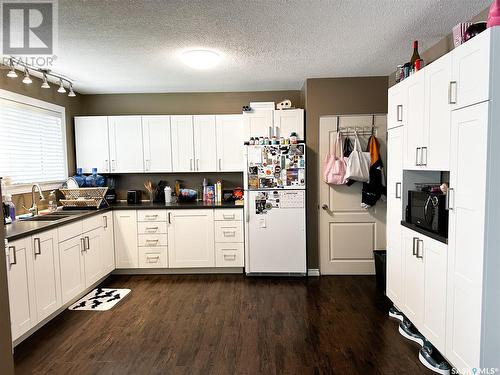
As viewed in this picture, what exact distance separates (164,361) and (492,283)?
2193 mm

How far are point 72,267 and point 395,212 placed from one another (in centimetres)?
323

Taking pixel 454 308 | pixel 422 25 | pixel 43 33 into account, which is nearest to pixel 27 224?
pixel 43 33

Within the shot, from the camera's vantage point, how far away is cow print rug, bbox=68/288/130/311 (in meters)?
3.29

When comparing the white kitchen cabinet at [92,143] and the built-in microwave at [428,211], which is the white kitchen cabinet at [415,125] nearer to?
the built-in microwave at [428,211]

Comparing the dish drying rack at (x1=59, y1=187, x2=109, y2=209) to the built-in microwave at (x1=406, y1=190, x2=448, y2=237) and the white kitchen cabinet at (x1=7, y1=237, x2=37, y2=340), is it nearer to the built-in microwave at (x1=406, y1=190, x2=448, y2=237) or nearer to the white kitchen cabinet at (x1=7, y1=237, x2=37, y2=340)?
the white kitchen cabinet at (x1=7, y1=237, x2=37, y2=340)

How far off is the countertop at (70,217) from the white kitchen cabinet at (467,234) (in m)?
2.57

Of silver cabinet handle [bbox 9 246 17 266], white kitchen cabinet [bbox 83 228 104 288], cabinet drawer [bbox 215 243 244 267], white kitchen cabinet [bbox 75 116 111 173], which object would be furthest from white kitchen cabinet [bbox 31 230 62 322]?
cabinet drawer [bbox 215 243 244 267]

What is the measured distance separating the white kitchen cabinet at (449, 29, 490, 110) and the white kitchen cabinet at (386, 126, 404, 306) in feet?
2.55

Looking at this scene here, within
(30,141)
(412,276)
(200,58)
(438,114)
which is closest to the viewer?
(438,114)

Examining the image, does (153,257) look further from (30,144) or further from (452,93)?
(452,93)

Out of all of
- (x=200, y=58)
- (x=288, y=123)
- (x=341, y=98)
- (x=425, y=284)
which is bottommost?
(x=425, y=284)

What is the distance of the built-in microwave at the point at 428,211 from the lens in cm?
222

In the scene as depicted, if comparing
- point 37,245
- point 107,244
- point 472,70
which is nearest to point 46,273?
point 37,245

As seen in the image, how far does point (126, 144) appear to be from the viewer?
444 centimetres
